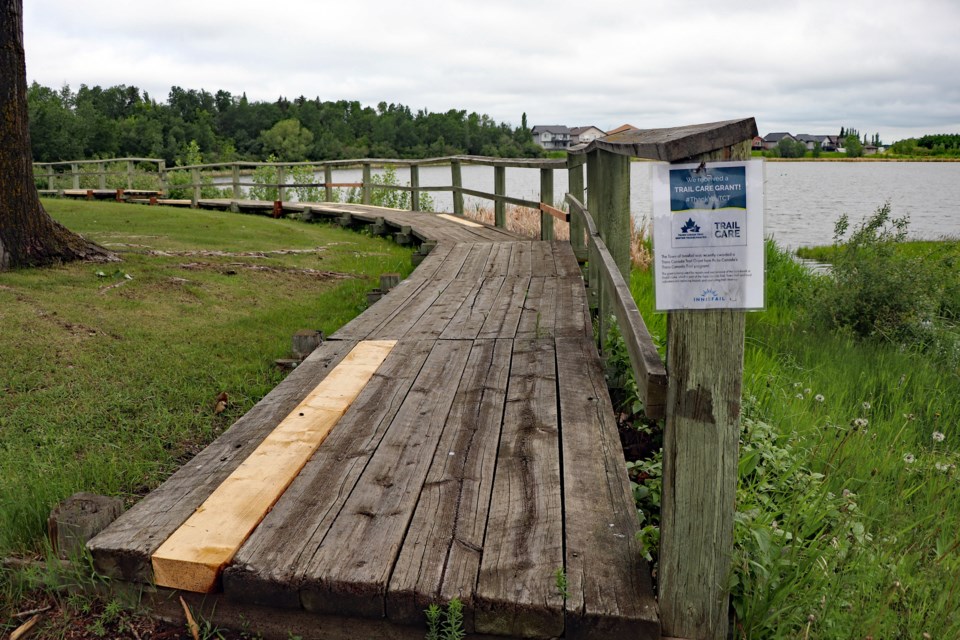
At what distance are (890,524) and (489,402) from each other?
1872 mm

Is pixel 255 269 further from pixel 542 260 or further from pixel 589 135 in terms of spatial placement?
pixel 589 135

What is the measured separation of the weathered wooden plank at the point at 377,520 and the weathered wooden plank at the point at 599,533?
54 centimetres

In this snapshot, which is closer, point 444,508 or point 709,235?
point 709,235

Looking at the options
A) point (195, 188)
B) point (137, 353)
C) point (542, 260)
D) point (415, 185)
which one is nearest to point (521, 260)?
point (542, 260)

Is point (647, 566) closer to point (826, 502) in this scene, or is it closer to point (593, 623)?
point (593, 623)

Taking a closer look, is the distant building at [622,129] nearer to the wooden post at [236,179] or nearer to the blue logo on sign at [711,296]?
the blue logo on sign at [711,296]

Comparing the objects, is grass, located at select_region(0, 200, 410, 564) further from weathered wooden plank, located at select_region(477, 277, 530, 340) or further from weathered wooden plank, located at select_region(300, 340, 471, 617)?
weathered wooden plank, located at select_region(477, 277, 530, 340)

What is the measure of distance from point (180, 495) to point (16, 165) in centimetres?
591

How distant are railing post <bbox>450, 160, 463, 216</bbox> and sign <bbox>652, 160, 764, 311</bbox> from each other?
11.4 metres

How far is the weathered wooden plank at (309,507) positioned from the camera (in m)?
2.30

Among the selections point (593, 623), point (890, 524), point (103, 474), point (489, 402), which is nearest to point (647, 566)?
point (593, 623)

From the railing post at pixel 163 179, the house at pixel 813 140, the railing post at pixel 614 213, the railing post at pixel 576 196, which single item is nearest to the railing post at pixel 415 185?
the railing post at pixel 576 196

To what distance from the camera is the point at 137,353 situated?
5582mm

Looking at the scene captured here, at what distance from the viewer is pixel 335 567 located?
2.29 meters
